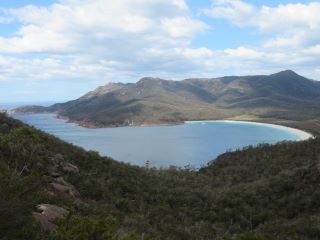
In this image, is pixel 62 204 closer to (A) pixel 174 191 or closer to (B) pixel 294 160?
(A) pixel 174 191

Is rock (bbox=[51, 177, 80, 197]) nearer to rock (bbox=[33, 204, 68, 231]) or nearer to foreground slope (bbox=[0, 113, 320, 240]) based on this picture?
foreground slope (bbox=[0, 113, 320, 240])

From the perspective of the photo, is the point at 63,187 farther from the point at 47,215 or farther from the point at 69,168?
the point at 47,215

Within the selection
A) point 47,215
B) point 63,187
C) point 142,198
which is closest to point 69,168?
point 142,198

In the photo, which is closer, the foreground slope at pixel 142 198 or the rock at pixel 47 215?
the rock at pixel 47 215

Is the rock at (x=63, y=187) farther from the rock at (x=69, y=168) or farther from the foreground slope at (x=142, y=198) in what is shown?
the rock at (x=69, y=168)

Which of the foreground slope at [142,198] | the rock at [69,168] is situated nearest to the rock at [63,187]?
the foreground slope at [142,198]
